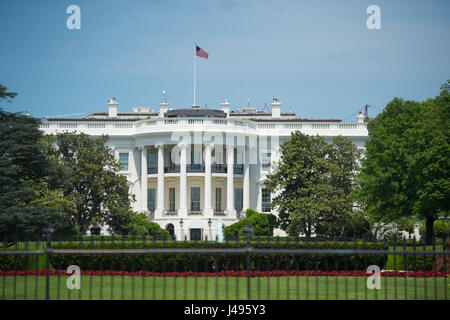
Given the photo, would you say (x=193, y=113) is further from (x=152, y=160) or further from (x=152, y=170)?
(x=152, y=160)

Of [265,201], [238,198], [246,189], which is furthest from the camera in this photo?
[265,201]

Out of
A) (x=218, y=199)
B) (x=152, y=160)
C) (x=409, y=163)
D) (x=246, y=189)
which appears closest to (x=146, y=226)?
(x=218, y=199)

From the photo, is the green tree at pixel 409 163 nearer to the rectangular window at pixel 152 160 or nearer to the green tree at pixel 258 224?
the green tree at pixel 258 224

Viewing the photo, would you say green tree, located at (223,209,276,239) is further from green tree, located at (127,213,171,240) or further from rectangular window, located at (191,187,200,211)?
rectangular window, located at (191,187,200,211)

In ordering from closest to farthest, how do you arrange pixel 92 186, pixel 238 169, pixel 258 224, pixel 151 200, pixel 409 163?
pixel 409 163 → pixel 92 186 → pixel 258 224 → pixel 238 169 → pixel 151 200

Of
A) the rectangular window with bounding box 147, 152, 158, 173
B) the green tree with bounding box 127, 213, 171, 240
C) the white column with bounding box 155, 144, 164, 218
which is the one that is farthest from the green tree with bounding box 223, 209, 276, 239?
the rectangular window with bounding box 147, 152, 158, 173

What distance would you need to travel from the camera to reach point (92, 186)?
1873 inches

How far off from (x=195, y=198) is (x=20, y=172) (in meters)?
Answer: 28.2

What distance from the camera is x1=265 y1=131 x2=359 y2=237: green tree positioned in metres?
47.1

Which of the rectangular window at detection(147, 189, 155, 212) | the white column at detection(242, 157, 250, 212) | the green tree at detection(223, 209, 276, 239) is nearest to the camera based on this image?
the green tree at detection(223, 209, 276, 239)

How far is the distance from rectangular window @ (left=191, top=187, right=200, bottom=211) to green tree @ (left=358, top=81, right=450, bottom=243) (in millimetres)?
17966
